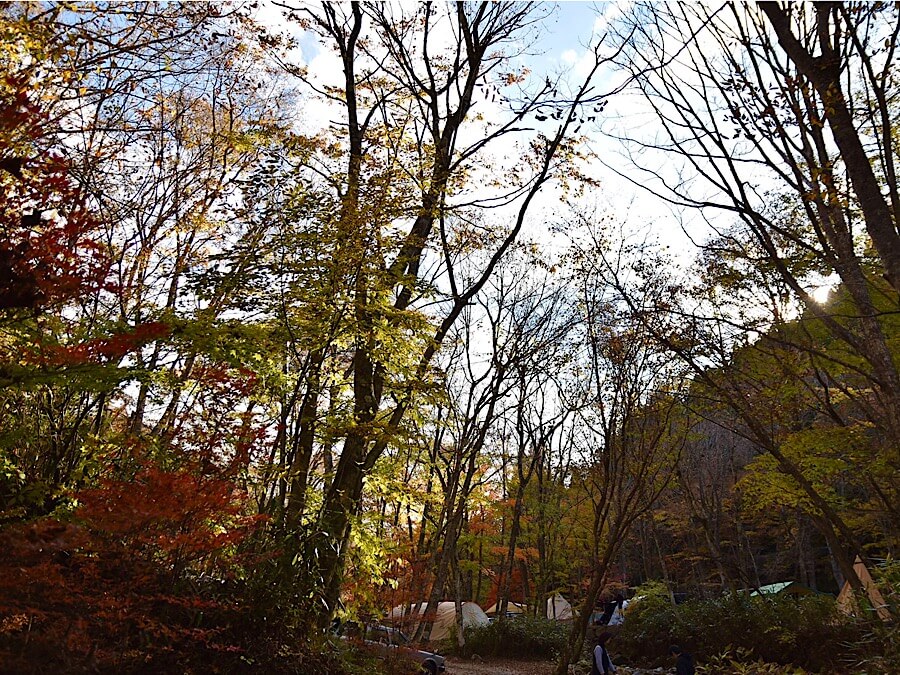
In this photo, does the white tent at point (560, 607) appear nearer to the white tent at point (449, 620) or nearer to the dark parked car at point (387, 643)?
the white tent at point (449, 620)

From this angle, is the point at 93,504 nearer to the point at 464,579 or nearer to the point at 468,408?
the point at 468,408

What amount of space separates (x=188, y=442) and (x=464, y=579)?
22.1 m

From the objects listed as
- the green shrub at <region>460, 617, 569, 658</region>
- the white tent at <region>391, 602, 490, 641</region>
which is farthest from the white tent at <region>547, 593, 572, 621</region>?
the green shrub at <region>460, 617, 569, 658</region>

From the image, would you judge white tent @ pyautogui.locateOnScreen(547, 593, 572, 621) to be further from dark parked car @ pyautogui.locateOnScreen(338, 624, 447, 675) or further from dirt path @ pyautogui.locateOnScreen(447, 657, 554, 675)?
dark parked car @ pyautogui.locateOnScreen(338, 624, 447, 675)

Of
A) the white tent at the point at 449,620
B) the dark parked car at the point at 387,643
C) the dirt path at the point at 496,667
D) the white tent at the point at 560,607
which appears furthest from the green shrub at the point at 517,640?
the white tent at the point at 560,607

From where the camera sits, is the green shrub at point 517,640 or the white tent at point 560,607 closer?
the green shrub at point 517,640

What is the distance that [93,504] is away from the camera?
4.89 meters

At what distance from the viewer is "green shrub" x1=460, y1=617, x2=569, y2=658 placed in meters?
16.3

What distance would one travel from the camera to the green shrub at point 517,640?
1631 cm

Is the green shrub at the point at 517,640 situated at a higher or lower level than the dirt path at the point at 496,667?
higher

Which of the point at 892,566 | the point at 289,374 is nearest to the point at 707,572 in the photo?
the point at 892,566

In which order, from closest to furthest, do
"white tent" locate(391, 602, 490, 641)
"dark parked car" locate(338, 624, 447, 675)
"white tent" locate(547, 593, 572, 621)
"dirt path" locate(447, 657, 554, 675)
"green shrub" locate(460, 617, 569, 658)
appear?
"dark parked car" locate(338, 624, 447, 675)
"dirt path" locate(447, 657, 554, 675)
"green shrub" locate(460, 617, 569, 658)
"white tent" locate(391, 602, 490, 641)
"white tent" locate(547, 593, 572, 621)

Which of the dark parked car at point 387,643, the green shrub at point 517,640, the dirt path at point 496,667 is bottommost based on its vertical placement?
the dirt path at point 496,667

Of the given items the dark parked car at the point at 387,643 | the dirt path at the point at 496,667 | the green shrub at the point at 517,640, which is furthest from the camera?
the green shrub at the point at 517,640
